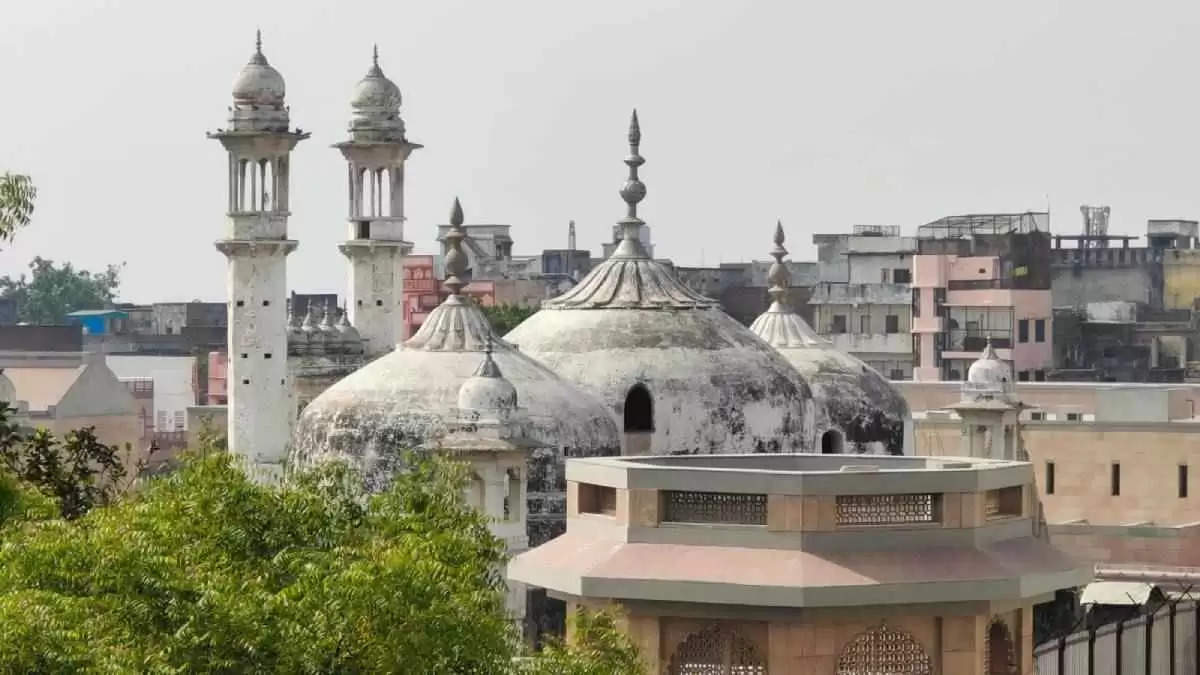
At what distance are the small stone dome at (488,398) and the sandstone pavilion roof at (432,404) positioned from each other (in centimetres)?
40

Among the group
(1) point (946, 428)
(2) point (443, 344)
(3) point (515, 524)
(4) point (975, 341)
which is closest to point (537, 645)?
(3) point (515, 524)

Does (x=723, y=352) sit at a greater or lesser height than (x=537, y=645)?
greater

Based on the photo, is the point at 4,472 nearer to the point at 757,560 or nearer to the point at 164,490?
the point at 164,490

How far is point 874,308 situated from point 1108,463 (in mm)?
24627

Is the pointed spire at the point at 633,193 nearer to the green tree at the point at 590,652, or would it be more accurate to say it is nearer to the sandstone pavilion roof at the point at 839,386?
the sandstone pavilion roof at the point at 839,386

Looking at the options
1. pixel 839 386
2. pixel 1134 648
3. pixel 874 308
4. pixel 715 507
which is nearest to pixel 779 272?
pixel 839 386

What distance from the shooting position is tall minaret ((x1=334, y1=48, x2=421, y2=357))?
5291cm

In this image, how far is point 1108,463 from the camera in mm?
58938

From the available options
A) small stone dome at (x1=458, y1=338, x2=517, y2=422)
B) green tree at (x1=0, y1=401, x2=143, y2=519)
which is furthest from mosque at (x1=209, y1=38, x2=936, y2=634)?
green tree at (x1=0, y1=401, x2=143, y2=519)

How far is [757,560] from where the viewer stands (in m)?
24.8

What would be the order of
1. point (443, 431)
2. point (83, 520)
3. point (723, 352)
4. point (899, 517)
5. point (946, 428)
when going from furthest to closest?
point (946, 428), point (723, 352), point (443, 431), point (899, 517), point (83, 520)

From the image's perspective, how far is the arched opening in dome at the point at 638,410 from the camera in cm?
4150

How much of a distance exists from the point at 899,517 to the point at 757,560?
3.36ft

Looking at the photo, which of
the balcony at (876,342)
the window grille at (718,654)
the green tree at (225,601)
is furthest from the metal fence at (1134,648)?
the balcony at (876,342)
